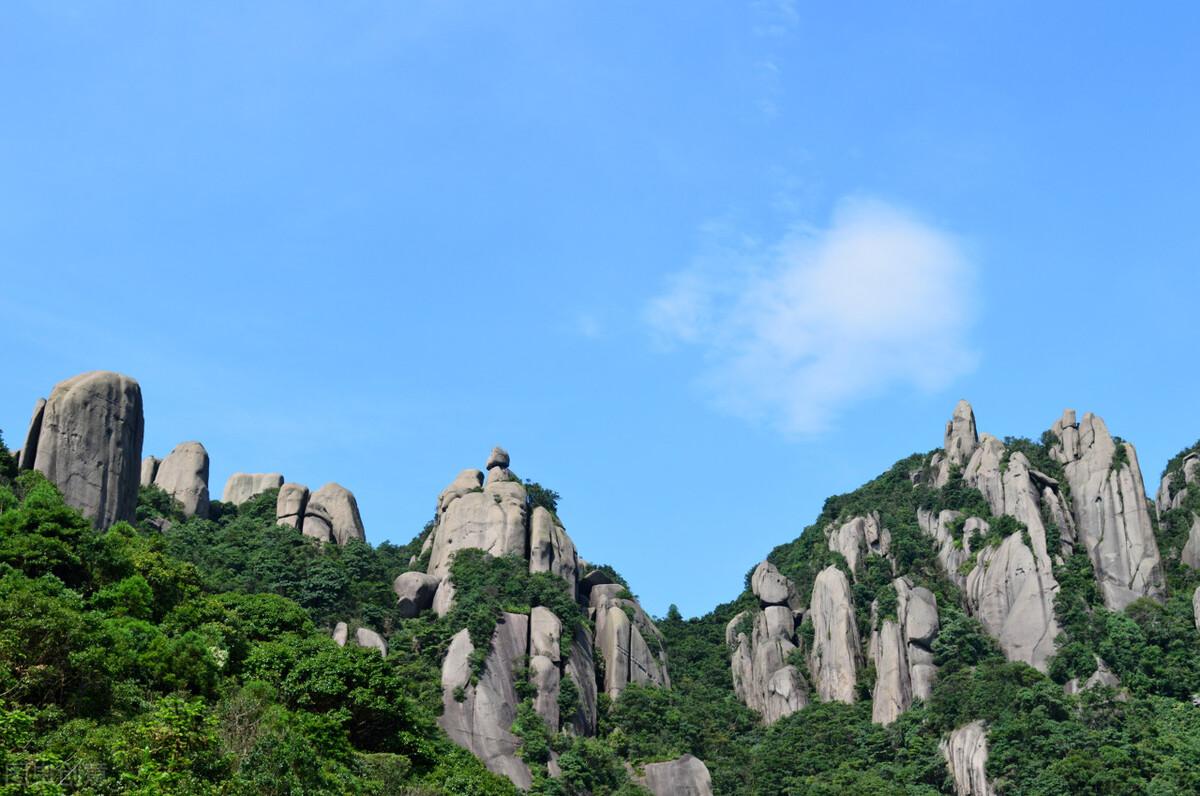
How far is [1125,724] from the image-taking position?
66.0m

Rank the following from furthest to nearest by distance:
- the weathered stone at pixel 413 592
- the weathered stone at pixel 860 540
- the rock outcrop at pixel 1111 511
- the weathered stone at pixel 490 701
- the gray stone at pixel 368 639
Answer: the weathered stone at pixel 860 540 < the rock outcrop at pixel 1111 511 < the weathered stone at pixel 413 592 < the gray stone at pixel 368 639 < the weathered stone at pixel 490 701

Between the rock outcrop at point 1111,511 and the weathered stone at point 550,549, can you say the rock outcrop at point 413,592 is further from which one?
the rock outcrop at point 1111,511

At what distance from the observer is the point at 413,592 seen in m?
71.4

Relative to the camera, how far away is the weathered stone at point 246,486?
3172 inches

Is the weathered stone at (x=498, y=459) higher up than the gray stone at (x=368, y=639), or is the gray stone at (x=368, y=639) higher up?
the weathered stone at (x=498, y=459)

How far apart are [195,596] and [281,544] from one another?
2486 centimetres

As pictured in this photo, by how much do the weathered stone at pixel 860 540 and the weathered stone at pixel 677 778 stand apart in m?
23.3

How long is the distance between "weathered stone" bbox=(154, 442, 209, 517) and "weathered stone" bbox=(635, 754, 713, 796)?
26.4 metres

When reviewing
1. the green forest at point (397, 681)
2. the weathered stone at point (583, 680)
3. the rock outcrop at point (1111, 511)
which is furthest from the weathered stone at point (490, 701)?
the rock outcrop at point (1111, 511)

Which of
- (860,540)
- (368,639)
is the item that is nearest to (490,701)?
(368,639)

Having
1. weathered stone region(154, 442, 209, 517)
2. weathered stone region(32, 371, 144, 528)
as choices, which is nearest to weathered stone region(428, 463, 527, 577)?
weathered stone region(154, 442, 209, 517)

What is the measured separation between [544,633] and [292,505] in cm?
1578

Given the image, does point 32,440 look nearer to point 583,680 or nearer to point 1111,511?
point 583,680

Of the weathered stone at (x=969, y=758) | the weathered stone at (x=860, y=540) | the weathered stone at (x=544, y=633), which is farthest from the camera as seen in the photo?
the weathered stone at (x=860, y=540)
